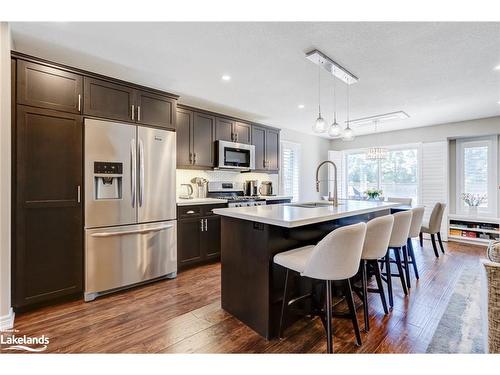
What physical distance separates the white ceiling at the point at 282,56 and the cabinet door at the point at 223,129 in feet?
1.44

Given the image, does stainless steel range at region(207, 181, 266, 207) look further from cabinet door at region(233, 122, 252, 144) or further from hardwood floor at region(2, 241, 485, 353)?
hardwood floor at region(2, 241, 485, 353)

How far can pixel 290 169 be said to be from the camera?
19.5ft

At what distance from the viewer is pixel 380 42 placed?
7.07ft

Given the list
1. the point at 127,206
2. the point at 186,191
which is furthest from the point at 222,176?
the point at 127,206

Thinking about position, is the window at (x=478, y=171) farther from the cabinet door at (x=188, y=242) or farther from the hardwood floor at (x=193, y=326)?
the cabinet door at (x=188, y=242)

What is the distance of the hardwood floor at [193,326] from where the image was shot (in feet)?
5.82

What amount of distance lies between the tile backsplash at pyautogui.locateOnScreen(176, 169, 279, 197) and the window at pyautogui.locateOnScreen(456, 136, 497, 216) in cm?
384

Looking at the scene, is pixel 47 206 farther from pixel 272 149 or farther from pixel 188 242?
pixel 272 149

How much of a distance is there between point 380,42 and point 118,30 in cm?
219

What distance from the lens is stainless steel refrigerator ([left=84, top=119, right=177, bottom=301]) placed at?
8.33 feet

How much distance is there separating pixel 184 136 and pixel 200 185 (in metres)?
0.89

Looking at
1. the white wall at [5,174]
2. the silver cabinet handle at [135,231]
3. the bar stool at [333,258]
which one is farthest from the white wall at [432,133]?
the white wall at [5,174]
